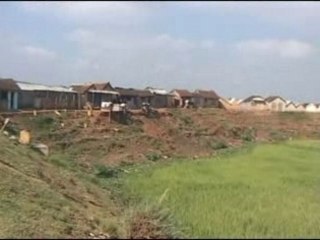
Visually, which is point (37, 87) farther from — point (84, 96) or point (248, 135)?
point (248, 135)

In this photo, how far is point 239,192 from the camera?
69.3ft

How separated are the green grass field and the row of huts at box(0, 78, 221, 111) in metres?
20.9

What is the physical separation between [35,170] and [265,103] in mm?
69013

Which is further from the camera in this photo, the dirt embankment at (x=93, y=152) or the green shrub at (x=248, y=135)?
the green shrub at (x=248, y=135)

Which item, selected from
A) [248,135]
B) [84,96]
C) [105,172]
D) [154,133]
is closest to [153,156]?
[105,172]

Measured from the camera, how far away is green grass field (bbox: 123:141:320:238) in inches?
541

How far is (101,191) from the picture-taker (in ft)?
71.4

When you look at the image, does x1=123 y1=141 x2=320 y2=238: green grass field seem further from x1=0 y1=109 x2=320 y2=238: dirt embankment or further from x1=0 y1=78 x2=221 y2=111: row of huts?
x1=0 y1=78 x2=221 y2=111: row of huts

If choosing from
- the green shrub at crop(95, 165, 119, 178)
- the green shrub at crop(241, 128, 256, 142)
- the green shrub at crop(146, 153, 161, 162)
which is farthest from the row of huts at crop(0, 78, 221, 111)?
the green shrub at crop(95, 165, 119, 178)

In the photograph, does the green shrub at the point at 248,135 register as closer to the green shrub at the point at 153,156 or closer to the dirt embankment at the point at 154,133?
the dirt embankment at the point at 154,133

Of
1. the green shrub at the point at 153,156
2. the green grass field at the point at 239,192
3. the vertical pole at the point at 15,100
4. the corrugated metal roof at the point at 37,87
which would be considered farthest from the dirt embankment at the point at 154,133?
the corrugated metal roof at the point at 37,87

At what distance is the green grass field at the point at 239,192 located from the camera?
13.8 metres

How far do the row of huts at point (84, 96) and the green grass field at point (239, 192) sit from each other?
68.6 ft

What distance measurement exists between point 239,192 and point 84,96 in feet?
134
